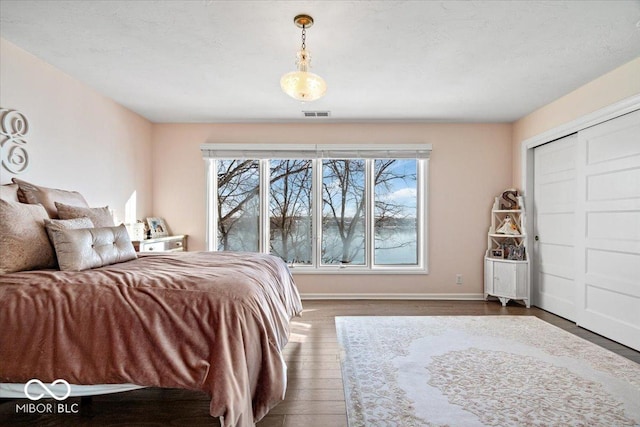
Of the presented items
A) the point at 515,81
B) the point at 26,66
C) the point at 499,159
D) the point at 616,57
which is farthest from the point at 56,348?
the point at 499,159

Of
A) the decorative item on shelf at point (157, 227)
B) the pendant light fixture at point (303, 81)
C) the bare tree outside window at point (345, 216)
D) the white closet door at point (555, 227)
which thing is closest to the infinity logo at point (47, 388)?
the pendant light fixture at point (303, 81)

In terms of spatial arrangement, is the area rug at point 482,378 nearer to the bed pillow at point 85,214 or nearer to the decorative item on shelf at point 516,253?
the decorative item on shelf at point 516,253

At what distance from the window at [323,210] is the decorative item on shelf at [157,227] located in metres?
0.61

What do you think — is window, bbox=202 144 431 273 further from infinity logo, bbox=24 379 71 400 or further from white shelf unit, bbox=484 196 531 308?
infinity logo, bbox=24 379 71 400

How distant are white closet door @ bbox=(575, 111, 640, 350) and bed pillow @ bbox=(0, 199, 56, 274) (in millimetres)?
4531

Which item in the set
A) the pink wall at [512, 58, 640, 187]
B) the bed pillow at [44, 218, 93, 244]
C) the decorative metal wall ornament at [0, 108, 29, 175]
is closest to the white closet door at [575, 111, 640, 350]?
the pink wall at [512, 58, 640, 187]

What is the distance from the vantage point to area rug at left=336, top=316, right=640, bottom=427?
1912mm

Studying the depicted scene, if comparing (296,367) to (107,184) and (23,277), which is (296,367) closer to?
(23,277)

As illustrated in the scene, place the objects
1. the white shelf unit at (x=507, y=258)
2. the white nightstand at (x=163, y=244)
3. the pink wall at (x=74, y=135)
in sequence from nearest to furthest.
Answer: the pink wall at (x=74, y=135), the white nightstand at (x=163, y=244), the white shelf unit at (x=507, y=258)

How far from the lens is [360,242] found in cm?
487

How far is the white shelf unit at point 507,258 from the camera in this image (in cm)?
431

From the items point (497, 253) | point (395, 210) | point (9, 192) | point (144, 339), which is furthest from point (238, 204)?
point (497, 253)

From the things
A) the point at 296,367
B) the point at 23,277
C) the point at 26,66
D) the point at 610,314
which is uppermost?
the point at 26,66

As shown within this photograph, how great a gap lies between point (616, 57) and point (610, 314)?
7.56 feet
